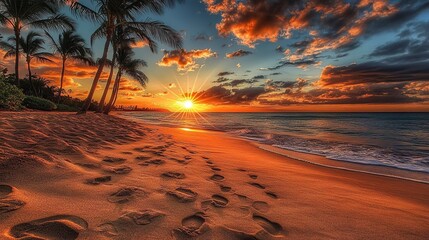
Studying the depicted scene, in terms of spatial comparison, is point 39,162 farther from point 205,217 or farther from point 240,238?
point 240,238

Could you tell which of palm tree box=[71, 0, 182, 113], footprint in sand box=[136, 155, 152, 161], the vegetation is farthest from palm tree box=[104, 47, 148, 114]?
footprint in sand box=[136, 155, 152, 161]

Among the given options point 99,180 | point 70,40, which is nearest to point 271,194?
point 99,180

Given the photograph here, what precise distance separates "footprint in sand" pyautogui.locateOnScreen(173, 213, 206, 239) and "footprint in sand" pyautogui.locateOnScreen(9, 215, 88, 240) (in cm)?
58

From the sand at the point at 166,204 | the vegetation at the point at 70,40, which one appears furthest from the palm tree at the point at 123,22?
the sand at the point at 166,204

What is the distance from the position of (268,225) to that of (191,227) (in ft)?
2.06

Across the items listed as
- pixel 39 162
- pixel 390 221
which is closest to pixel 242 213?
pixel 390 221

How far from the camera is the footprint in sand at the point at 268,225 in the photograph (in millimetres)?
1575

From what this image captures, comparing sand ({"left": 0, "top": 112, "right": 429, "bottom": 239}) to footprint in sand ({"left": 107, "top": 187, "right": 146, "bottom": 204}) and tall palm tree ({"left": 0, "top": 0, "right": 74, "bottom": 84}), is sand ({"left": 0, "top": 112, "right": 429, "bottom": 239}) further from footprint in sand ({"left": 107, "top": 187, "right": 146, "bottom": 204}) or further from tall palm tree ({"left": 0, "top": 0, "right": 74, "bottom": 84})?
tall palm tree ({"left": 0, "top": 0, "right": 74, "bottom": 84})

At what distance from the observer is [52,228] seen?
1226 mm

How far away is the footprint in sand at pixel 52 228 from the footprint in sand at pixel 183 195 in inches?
30.5

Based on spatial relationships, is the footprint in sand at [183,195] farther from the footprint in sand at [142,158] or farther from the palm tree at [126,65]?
the palm tree at [126,65]

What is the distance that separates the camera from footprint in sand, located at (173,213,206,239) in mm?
1362

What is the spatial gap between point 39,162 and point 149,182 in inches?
44.4

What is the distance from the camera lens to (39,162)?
2109mm
